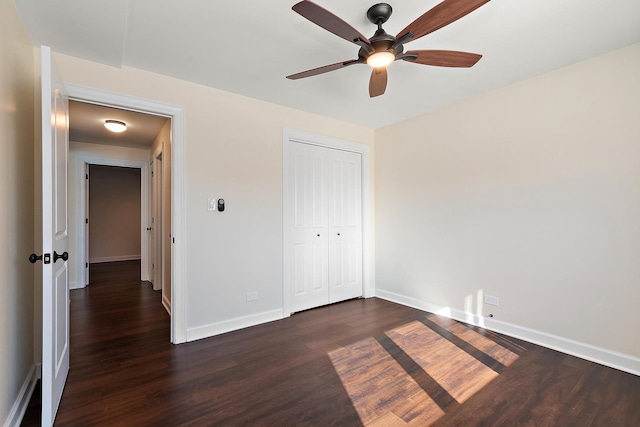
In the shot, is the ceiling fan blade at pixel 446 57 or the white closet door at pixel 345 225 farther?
the white closet door at pixel 345 225

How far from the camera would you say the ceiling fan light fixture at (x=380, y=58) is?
1.82 m

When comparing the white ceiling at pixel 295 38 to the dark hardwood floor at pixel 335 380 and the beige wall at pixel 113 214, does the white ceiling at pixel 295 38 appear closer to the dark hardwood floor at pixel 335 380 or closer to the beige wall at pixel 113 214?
the dark hardwood floor at pixel 335 380

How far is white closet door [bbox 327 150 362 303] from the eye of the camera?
3.96m

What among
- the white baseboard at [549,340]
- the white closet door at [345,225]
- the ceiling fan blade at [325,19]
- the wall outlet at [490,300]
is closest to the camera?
the ceiling fan blade at [325,19]

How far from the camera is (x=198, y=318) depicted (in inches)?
111

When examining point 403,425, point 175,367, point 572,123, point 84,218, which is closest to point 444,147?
point 572,123

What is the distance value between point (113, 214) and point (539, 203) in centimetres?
876

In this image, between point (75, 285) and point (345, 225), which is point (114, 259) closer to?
point (75, 285)

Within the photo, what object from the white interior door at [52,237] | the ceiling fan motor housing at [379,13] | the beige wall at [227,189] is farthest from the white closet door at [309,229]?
the white interior door at [52,237]

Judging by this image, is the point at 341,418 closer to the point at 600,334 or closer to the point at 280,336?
the point at 280,336

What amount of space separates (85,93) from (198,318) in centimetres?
214

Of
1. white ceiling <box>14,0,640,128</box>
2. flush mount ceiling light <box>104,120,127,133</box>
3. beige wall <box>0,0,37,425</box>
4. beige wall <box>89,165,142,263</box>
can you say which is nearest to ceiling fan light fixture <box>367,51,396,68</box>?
white ceiling <box>14,0,640,128</box>

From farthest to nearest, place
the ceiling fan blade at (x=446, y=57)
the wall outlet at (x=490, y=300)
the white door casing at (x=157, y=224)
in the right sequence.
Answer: the white door casing at (x=157, y=224)
the wall outlet at (x=490, y=300)
the ceiling fan blade at (x=446, y=57)

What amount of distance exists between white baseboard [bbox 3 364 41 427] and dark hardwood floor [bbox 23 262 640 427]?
0.25 feet
